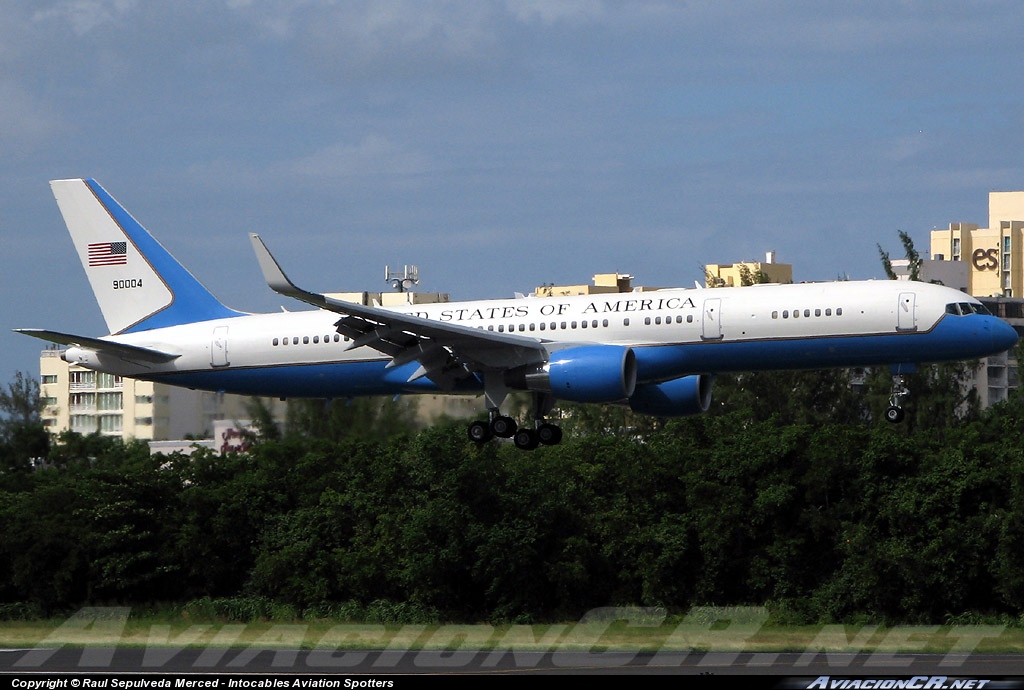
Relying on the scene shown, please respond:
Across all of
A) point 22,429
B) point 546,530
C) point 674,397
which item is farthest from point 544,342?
point 22,429

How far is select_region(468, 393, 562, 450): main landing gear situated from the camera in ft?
137

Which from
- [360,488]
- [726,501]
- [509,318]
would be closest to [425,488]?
[360,488]

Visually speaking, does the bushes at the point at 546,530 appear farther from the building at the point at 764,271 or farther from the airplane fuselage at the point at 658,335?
the building at the point at 764,271

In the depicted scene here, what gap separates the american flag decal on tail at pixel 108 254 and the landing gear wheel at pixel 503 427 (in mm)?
14256

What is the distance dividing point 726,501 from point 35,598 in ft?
89.5

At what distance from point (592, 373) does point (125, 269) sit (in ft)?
56.7

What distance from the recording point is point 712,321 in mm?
39719

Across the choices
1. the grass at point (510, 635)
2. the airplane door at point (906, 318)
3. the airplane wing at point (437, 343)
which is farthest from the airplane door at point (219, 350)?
the airplane door at point (906, 318)

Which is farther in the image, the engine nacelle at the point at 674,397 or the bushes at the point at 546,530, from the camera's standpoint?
the bushes at the point at 546,530

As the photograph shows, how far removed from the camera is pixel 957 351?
3922cm

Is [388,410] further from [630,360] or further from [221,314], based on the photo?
[630,360]

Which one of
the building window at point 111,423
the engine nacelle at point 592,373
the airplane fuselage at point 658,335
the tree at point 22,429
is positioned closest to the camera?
the airplane fuselage at point 658,335

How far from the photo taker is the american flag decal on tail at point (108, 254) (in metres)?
48.8

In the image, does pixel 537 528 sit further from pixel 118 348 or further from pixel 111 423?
pixel 111 423
